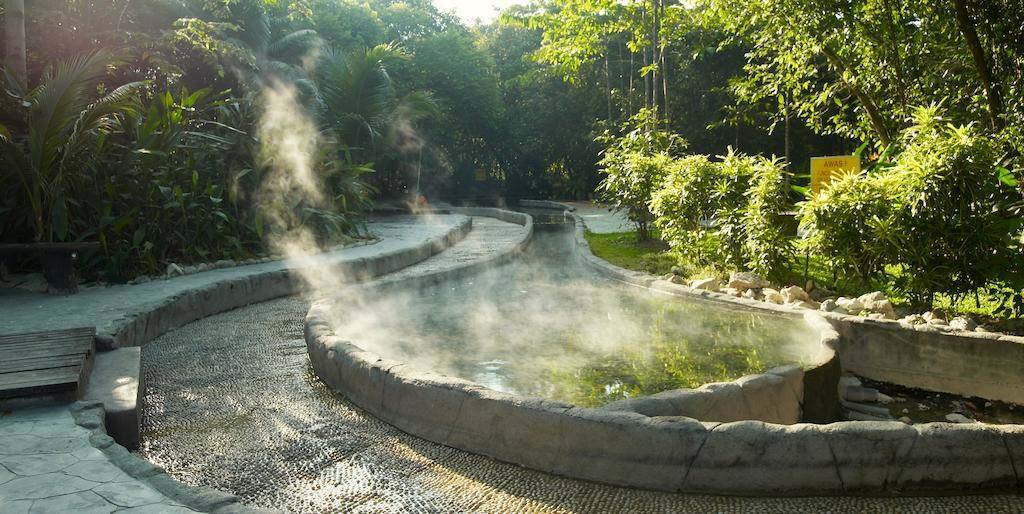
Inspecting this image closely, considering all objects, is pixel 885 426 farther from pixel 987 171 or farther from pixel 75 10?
pixel 75 10

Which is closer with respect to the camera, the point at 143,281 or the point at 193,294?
the point at 193,294

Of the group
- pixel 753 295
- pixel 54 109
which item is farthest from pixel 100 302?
pixel 753 295

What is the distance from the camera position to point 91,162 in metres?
9.27

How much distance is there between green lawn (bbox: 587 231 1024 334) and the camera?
6.86 metres

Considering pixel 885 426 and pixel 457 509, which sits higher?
pixel 885 426

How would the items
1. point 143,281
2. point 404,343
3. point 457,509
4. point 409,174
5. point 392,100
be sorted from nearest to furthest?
point 457,509 < point 404,343 < point 143,281 < point 392,100 < point 409,174

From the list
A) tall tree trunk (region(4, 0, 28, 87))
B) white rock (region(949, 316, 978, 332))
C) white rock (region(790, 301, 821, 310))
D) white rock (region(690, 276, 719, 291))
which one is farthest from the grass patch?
tall tree trunk (region(4, 0, 28, 87))

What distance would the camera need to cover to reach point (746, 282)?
8602mm

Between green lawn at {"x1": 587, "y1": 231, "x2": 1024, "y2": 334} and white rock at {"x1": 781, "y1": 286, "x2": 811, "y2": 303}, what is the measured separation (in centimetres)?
29

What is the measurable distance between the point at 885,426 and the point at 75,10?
50.8 feet

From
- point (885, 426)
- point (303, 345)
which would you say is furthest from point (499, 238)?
point (885, 426)

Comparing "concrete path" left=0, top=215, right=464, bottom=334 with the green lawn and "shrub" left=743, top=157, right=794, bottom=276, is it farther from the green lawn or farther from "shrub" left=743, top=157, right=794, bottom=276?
"shrub" left=743, top=157, right=794, bottom=276

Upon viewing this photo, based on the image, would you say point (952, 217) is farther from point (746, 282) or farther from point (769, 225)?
point (746, 282)

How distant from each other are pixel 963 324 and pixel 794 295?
186cm
